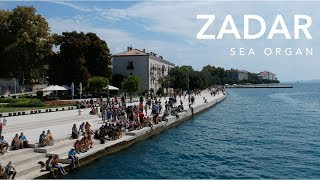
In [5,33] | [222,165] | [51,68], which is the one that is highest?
[5,33]

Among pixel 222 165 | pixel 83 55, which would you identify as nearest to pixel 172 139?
pixel 222 165

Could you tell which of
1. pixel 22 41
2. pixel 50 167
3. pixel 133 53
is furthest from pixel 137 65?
pixel 50 167

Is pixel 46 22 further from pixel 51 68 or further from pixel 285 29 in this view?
pixel 285 29

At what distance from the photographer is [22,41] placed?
5784 cm

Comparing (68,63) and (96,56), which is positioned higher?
(96,56)

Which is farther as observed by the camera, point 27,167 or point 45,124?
point 45,124

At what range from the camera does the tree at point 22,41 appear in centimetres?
5809

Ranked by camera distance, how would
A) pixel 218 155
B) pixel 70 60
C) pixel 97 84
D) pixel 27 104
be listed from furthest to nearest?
1. pixel 70 60
2. pixel 97 84
3. pixel 27 104
4. pixel 218 155

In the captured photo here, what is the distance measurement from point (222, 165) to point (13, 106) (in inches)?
958

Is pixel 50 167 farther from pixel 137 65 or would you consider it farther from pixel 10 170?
pixel 137 65

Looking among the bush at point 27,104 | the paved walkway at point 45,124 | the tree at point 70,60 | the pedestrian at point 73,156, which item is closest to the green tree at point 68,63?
the tree at point 70,60

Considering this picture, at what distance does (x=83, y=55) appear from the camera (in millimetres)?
60531

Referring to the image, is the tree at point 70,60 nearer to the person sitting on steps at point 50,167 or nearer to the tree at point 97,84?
the tree at point 97,84

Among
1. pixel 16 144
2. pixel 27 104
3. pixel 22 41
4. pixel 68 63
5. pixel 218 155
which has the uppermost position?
pixel 22 41
